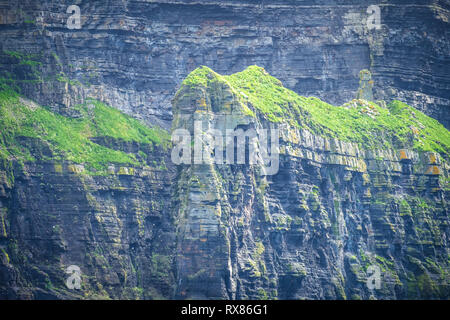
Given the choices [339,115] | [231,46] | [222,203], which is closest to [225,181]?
[222,203]

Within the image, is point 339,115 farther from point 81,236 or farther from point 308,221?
point 81,236

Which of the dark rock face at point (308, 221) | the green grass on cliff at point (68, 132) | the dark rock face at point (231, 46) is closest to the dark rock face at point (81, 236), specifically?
the green grass on cliff at point (68, 132)

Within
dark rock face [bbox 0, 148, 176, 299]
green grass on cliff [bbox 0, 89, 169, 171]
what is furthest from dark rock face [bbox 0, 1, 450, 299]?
green grass on cliff [bbox 0, 89, 169, 171]

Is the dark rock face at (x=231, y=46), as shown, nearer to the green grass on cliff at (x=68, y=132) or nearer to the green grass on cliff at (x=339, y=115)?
the green grass on cliff at (x=68, y=132)

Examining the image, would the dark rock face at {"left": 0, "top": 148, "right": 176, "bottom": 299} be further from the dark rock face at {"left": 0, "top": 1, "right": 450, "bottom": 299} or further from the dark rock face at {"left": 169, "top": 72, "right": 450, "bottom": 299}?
the dark rock face at {"left": 169, "top": 72, "right": 450, "bottom": 299}
